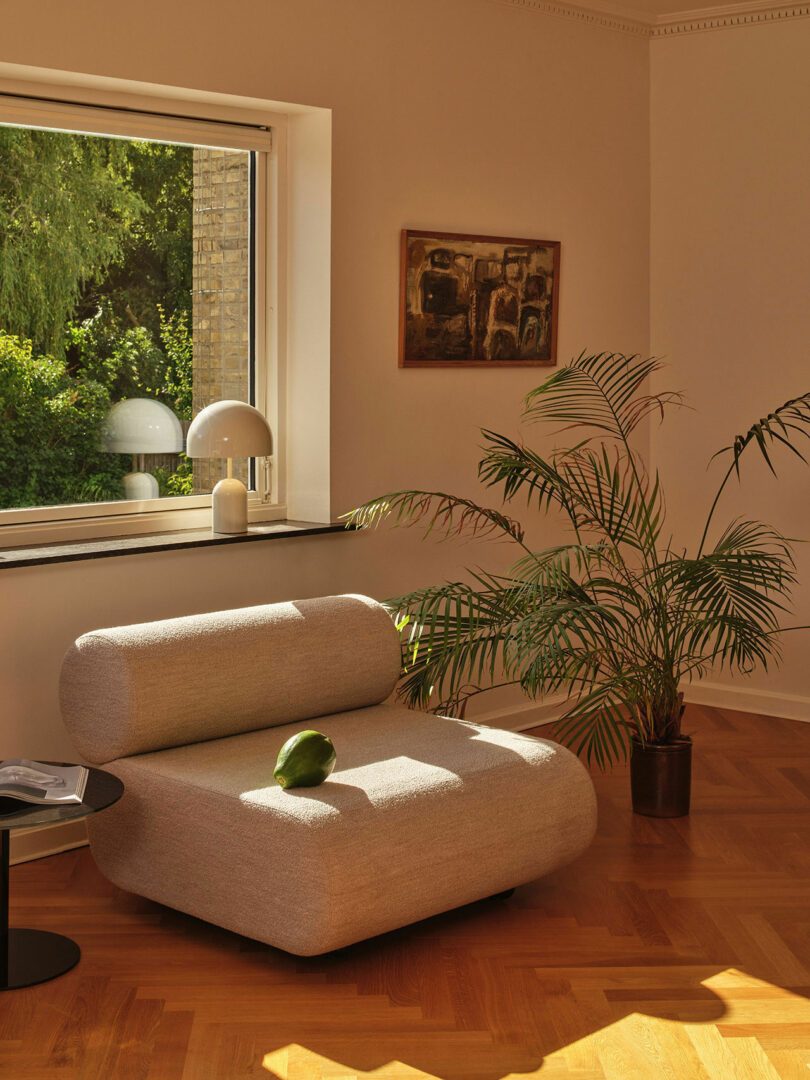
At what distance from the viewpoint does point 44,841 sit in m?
4.35

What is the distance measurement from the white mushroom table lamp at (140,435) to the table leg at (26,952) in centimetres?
172

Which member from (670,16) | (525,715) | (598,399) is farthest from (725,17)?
(525,715)

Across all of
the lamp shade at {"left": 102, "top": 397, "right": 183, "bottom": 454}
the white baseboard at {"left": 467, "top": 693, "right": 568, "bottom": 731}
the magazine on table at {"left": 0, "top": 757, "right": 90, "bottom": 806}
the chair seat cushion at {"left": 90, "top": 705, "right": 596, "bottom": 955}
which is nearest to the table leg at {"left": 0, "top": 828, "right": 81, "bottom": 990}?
the magazine on table at {"left": 0, "top": 757, "right": 90, "bottom": 806}

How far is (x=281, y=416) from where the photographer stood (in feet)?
17.2

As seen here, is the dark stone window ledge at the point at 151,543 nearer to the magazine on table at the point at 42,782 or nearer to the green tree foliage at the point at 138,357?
the green tree foliage at the point at 138,357

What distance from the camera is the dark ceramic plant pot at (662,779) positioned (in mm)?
4703

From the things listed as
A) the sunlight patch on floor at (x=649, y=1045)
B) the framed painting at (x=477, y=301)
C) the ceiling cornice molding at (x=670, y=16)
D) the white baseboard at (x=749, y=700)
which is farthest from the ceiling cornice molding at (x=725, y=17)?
the sunlight patch on floor at (x=649, y=1045)

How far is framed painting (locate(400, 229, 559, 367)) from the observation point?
5.34m

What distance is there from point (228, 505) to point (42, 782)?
5.44 feet

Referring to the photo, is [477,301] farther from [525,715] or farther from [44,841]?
[44,841]

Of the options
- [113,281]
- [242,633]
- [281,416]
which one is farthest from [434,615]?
[113,281]

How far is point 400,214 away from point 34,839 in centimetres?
270

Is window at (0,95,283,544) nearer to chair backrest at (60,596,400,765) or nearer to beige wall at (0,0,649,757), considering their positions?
beige wall at (0,0,649,757)

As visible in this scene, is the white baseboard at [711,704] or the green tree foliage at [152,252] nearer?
the green tree foliage at [152,252]
